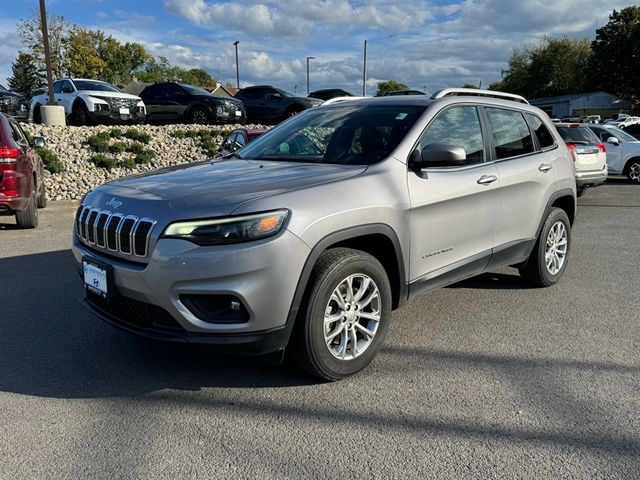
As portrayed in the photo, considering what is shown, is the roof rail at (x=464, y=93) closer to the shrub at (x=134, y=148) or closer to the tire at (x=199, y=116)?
the shrub at (x=134, y=148)

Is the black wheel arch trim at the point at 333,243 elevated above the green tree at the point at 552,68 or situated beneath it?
situated beneath

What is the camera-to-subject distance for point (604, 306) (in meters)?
5.00

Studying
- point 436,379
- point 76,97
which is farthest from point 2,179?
point 76,97

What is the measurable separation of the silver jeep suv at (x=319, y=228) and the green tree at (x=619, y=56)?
73.3 m

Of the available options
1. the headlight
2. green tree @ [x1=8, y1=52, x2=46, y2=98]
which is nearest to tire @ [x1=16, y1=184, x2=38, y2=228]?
the headlight

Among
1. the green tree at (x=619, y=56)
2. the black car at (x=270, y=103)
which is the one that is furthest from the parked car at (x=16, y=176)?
the green tree at (x=619, y=56)

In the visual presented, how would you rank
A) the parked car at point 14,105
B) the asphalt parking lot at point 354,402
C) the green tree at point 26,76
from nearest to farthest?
1. the asphalt parking lot at point 354,402
2. the parked car at point 14,105
3. the green tree at point 26,76

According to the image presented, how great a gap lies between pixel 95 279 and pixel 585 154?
36.9 feet

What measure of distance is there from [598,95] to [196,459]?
8293 centimetres

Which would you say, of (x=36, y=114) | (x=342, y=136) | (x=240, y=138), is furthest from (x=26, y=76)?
(x=342, y=136)

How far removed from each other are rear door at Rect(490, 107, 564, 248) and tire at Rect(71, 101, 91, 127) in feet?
45.7

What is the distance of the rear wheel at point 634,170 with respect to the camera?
621 inches

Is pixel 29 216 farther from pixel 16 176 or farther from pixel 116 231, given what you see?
pixel 116 231

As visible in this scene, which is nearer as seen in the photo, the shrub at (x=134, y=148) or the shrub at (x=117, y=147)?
the shrub at (x=117, y=147)
